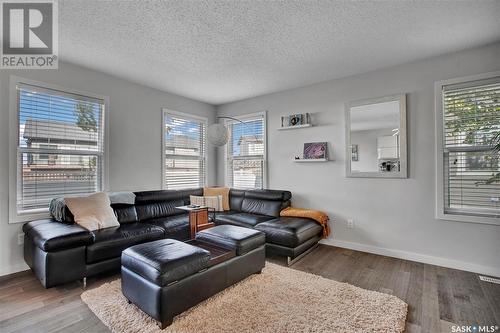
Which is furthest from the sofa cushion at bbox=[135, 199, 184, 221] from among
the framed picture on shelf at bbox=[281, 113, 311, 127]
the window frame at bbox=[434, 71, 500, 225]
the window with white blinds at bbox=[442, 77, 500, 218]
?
the window with white blinds at bbox=[442, 77, 500, 218]

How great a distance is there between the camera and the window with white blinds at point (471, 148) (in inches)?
114

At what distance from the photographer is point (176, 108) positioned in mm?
4840

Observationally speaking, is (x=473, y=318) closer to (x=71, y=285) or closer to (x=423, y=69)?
(x=423, y=69)

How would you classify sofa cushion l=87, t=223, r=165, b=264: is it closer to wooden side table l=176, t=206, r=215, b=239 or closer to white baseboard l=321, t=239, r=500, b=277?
wooden side table l=176, t=206, r=215, b=239

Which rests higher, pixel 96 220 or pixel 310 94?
pixel 310 94

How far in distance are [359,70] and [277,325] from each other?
353 cm

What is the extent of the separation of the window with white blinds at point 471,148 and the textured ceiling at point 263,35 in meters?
0.59

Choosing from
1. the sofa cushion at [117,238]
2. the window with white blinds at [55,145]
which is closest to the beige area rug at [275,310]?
the sofa cushion at [117,238]

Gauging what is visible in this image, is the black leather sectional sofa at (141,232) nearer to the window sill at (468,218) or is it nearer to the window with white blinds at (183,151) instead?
the window with white blinds at (183,151)

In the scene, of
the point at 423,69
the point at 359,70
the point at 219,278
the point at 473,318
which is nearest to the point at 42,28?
the point at 219,278

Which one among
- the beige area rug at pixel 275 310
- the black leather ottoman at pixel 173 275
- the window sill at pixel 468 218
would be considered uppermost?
the window sill at pixel 468 218

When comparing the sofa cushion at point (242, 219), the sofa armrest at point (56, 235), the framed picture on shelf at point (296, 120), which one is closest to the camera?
the sofa armrest at point (56, 235)

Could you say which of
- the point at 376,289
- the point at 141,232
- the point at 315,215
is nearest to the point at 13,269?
the point at 141,232

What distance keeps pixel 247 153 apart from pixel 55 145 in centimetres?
318
